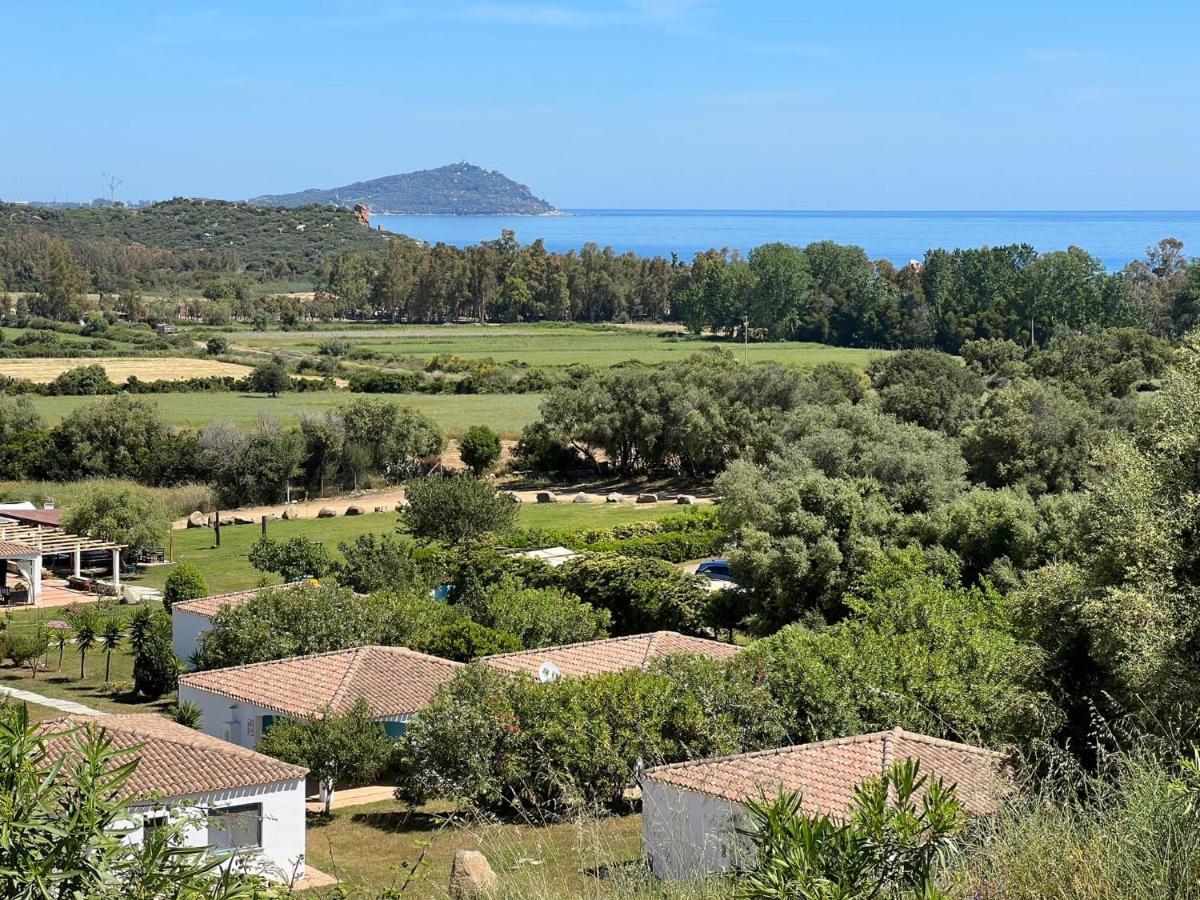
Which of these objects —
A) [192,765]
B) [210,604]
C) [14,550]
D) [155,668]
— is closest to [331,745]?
[192,765]

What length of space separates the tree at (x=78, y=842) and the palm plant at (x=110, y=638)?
25.7 metres

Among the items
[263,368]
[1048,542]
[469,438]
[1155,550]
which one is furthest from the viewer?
[263,368]

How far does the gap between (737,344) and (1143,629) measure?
96.1 meters

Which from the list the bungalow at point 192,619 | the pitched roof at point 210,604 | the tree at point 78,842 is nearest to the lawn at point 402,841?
the tree at point 78,842

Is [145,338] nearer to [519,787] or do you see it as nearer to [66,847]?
[519,787]

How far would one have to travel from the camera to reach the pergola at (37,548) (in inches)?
1470

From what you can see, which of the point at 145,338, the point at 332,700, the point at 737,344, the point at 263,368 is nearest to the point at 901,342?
the point at 737,344

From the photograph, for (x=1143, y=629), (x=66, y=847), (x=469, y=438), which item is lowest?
(x=469, y=438)

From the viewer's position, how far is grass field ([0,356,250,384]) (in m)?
82.6

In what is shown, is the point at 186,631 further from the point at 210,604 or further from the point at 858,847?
the point at 858,847

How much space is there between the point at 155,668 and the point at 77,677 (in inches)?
127

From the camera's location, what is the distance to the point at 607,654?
2502 cm

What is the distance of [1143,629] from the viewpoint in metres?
14.4

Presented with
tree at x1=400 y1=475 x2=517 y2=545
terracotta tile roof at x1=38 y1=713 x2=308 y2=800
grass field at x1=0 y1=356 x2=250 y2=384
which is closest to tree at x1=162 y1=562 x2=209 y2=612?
tree at x1=400 y1=475 x2=517 y2=545
